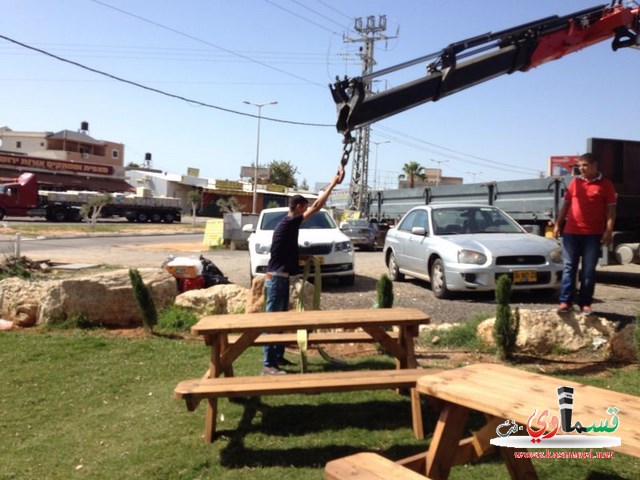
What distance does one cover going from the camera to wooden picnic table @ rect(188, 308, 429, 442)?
4.11 metres

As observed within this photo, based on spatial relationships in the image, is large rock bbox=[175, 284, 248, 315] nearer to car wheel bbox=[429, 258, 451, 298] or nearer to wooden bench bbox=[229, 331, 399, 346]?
wooden bench bbox=[229, 331, 399, 346]

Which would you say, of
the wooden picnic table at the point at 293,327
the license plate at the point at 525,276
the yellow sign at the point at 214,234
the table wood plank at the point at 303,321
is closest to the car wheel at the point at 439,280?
the license plate at the point at 525,276

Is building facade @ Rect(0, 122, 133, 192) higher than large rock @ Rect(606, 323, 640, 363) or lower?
higher

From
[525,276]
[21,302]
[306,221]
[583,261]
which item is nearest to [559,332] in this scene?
[583,261]

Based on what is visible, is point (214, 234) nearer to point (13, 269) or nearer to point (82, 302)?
point (13, 269)

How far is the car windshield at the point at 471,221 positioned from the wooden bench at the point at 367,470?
7878mm

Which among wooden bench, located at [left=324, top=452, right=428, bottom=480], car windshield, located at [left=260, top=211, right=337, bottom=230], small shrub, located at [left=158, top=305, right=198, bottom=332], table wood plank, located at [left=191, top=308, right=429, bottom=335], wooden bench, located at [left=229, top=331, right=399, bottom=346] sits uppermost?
car windshield, located at [left=260, top=211, right=337, bottom=230]

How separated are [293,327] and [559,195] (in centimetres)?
889

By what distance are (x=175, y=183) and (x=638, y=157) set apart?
6636cm

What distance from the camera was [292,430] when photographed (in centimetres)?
416

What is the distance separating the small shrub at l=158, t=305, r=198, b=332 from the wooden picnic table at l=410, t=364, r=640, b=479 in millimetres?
5338

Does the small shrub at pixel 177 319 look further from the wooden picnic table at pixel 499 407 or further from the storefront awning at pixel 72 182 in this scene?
the storefront awning at pixel 72 182

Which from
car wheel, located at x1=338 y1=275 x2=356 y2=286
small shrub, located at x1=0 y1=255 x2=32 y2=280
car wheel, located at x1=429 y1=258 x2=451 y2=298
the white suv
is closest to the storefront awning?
small shrub, located at x1=0 y1=255 x2=32 y2=280

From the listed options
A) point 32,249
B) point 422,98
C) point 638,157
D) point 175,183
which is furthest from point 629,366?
point 175,183
